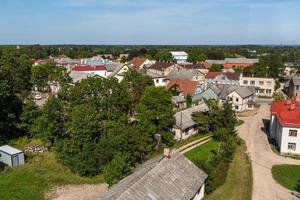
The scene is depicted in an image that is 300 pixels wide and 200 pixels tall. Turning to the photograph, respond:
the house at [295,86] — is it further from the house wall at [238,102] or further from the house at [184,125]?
the house at [184,125]

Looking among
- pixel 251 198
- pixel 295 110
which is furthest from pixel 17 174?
pixel 295 110

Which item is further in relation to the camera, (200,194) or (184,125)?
(184,125)

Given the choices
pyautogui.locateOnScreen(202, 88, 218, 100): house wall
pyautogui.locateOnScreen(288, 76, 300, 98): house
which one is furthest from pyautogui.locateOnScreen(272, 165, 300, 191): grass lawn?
pyautogui.locateOnScreen(288, 76, 300, 98): house

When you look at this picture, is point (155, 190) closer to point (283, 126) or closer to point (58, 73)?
point (283, 126)

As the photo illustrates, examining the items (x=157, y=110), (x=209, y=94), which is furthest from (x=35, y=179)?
(x=209, y=94)

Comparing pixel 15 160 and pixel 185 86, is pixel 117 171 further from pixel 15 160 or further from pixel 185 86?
pixel 185 86
